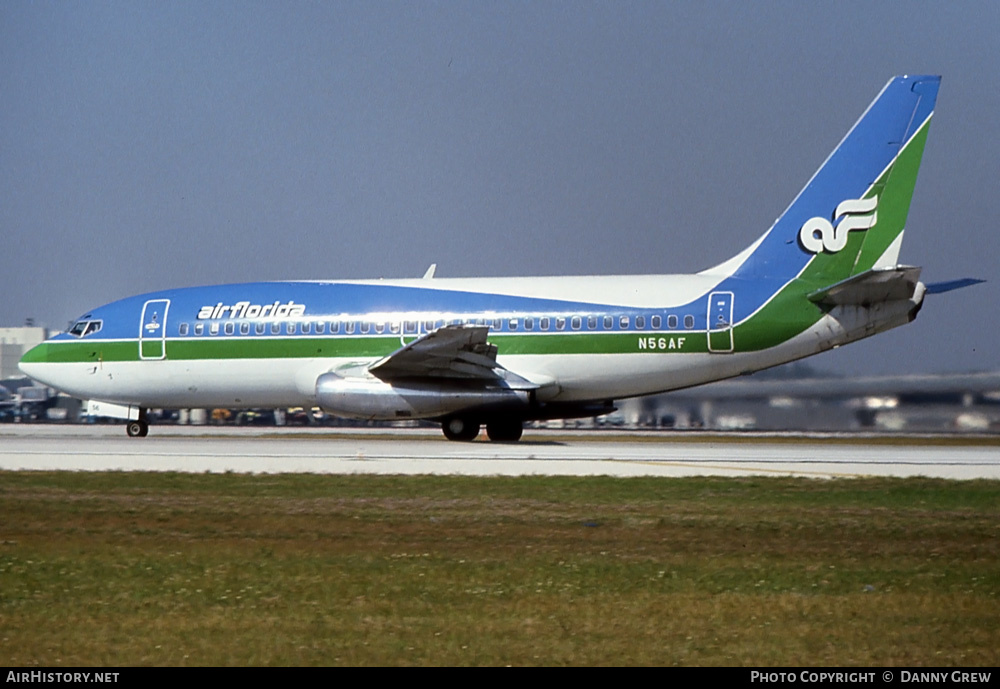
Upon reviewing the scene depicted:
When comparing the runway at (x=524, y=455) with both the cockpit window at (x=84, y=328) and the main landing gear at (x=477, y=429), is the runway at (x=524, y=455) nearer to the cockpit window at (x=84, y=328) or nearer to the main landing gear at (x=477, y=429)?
the main landing gear at (x=477, y=429)

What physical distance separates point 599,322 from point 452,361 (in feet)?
12.7

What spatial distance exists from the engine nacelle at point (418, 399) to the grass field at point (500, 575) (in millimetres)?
12143

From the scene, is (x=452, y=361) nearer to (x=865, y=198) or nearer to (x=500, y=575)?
(x=865, y=198)

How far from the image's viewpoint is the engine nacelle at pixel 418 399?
3164 cm

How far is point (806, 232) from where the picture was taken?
31.6 m

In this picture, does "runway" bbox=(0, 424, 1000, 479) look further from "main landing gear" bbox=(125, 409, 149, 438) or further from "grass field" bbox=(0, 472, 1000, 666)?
"grass field" bbox=(0, 472, 1000, 666)

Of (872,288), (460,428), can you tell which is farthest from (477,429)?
(872,288)

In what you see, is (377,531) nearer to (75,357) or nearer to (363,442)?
(363,442)

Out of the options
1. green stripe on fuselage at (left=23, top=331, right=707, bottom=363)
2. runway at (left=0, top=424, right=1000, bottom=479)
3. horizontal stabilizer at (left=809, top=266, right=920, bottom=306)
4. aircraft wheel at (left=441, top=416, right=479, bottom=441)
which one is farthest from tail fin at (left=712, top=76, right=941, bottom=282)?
aircraft wheel at (left=441, top=416, right=479, bottom=441)

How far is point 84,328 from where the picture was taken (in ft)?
119

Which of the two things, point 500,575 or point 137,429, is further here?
point 137,429

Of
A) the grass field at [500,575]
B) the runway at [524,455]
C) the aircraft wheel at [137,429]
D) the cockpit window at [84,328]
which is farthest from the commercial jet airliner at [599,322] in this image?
the grass field at [500,575]

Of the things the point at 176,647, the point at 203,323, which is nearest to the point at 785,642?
the point at 176,647
